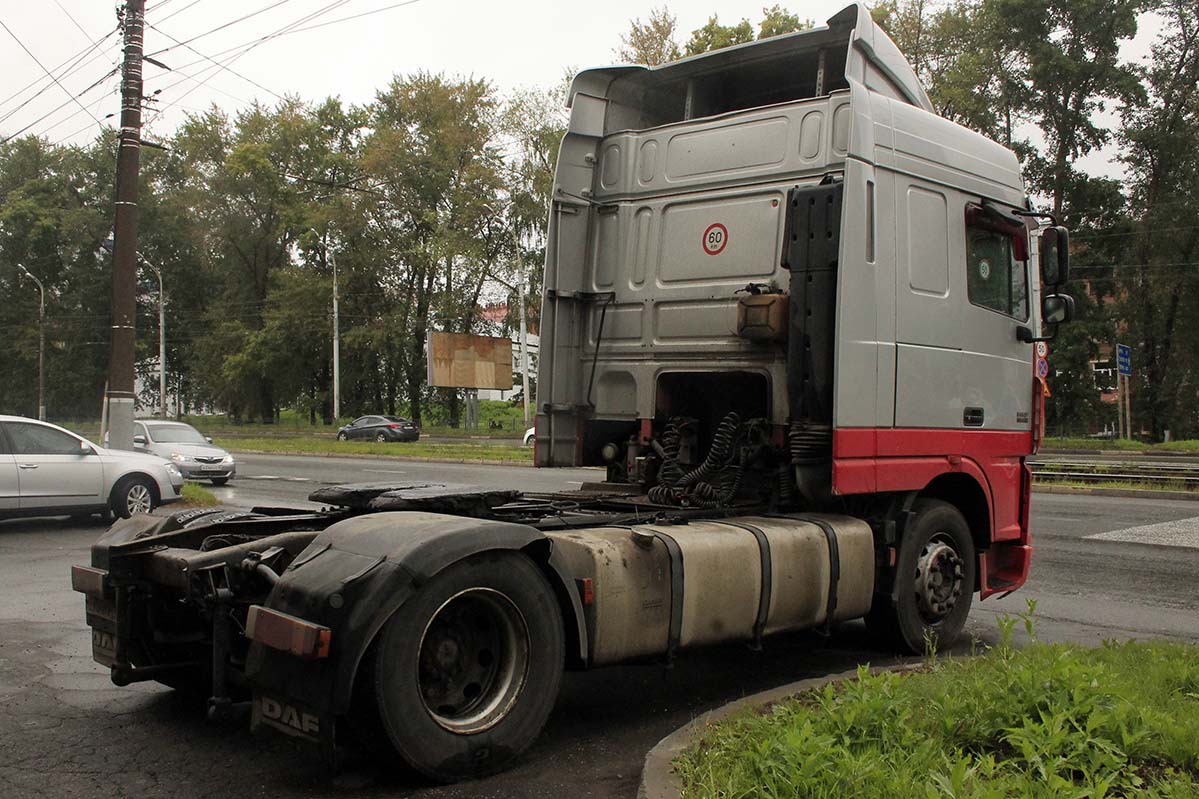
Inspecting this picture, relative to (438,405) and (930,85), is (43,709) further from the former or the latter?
(438,405)

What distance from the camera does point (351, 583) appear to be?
3.73 meters

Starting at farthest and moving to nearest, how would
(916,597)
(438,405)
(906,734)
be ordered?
1. (438,405)
2. (916,597)
3. (906,734)

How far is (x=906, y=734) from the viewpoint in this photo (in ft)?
12.3

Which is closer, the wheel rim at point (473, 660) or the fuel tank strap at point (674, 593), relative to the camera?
the wheel rim at point (473, 660)

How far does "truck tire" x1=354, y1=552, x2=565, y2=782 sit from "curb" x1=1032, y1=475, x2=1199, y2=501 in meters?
15.9

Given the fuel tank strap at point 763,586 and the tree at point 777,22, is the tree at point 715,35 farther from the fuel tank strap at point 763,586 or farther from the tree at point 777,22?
the fuel tank strap at point 763,586

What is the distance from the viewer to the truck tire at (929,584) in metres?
6.23

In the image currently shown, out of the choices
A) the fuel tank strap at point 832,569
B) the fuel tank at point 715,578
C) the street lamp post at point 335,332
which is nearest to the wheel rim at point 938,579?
the fuel tank at point 715,578

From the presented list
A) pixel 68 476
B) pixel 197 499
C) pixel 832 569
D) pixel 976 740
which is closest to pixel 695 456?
pixel 832 569

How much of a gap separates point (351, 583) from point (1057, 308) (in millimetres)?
5304

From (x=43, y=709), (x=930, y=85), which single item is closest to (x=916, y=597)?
(x=43, y=709)

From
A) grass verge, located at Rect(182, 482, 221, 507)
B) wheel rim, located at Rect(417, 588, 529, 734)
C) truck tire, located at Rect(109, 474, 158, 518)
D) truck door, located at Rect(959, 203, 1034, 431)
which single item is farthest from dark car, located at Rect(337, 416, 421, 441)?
wheel rim, located at Rect(417, 588, 529, 734)

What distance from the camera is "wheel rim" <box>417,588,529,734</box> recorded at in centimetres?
408

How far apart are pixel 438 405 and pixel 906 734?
198 feet
